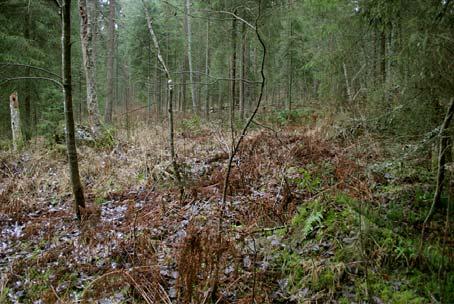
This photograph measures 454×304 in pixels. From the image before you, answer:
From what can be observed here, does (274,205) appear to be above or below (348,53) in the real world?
below

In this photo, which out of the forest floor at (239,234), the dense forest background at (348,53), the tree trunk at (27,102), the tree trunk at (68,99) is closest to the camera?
the forest floor at (239,234)

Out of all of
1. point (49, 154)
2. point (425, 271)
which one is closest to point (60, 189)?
point (49, 154)

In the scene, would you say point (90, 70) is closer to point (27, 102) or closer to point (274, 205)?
point (27, 102)

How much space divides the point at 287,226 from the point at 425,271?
1.57 metres

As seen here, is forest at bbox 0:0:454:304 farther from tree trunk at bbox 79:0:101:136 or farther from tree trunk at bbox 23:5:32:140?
tree trunk at bbox 23:5:32:140

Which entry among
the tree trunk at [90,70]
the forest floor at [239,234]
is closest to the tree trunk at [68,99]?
the forest floor at [239,234]

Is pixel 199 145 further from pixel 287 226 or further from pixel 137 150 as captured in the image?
pixel 287 226

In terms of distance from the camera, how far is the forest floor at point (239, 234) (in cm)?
315

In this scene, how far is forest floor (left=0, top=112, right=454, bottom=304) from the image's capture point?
3.15 metres

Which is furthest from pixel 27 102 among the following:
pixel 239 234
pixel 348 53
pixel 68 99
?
pixel 348 53

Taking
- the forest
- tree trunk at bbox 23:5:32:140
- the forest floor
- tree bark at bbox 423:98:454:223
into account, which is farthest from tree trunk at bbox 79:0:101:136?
tree bark at bbox 423:98:454:223

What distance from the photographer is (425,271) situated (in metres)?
3.22

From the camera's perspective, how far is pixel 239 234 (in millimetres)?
4211

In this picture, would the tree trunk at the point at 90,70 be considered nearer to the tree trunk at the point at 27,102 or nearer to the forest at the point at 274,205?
the forest at the point at 274,205
